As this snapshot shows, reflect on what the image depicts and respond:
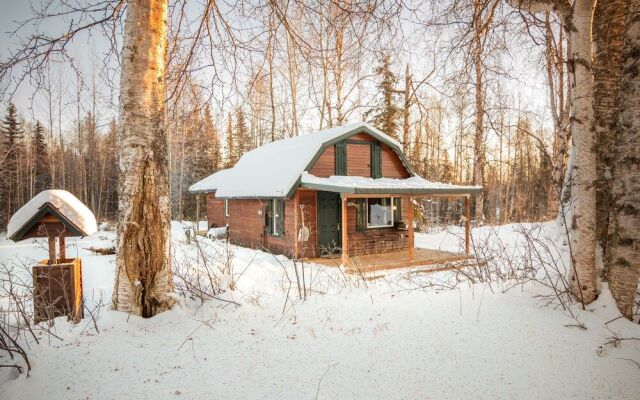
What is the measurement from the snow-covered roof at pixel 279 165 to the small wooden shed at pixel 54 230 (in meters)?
7.90

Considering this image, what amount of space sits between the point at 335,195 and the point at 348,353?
10755mm

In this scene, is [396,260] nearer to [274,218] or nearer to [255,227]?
[274,218]

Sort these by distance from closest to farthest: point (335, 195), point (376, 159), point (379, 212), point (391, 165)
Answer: point (335, 195) < point (379, 212) < point (376, 159) < point (391, 165)

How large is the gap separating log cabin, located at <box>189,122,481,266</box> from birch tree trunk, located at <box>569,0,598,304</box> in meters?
7.82

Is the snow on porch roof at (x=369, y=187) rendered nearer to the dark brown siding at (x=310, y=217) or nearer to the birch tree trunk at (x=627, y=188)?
the dark brown siding at (x=310, y=217)

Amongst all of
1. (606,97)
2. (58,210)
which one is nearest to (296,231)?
(58,210)

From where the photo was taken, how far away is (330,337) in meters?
3.19

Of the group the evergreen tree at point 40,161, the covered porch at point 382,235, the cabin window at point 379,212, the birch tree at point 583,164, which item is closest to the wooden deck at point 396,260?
the covered porch at point 382,235

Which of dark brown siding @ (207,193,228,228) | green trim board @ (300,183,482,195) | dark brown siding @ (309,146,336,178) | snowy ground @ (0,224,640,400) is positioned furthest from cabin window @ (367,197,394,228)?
snowy ground @ (0,224,640,400)

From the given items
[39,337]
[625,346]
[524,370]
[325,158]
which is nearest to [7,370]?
[39,337]

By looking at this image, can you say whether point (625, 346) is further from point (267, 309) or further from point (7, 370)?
point (7, 370)

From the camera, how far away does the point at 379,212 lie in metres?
14.0

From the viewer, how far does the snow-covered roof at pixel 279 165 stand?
12.6 meters

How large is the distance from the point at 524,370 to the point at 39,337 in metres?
4.11
